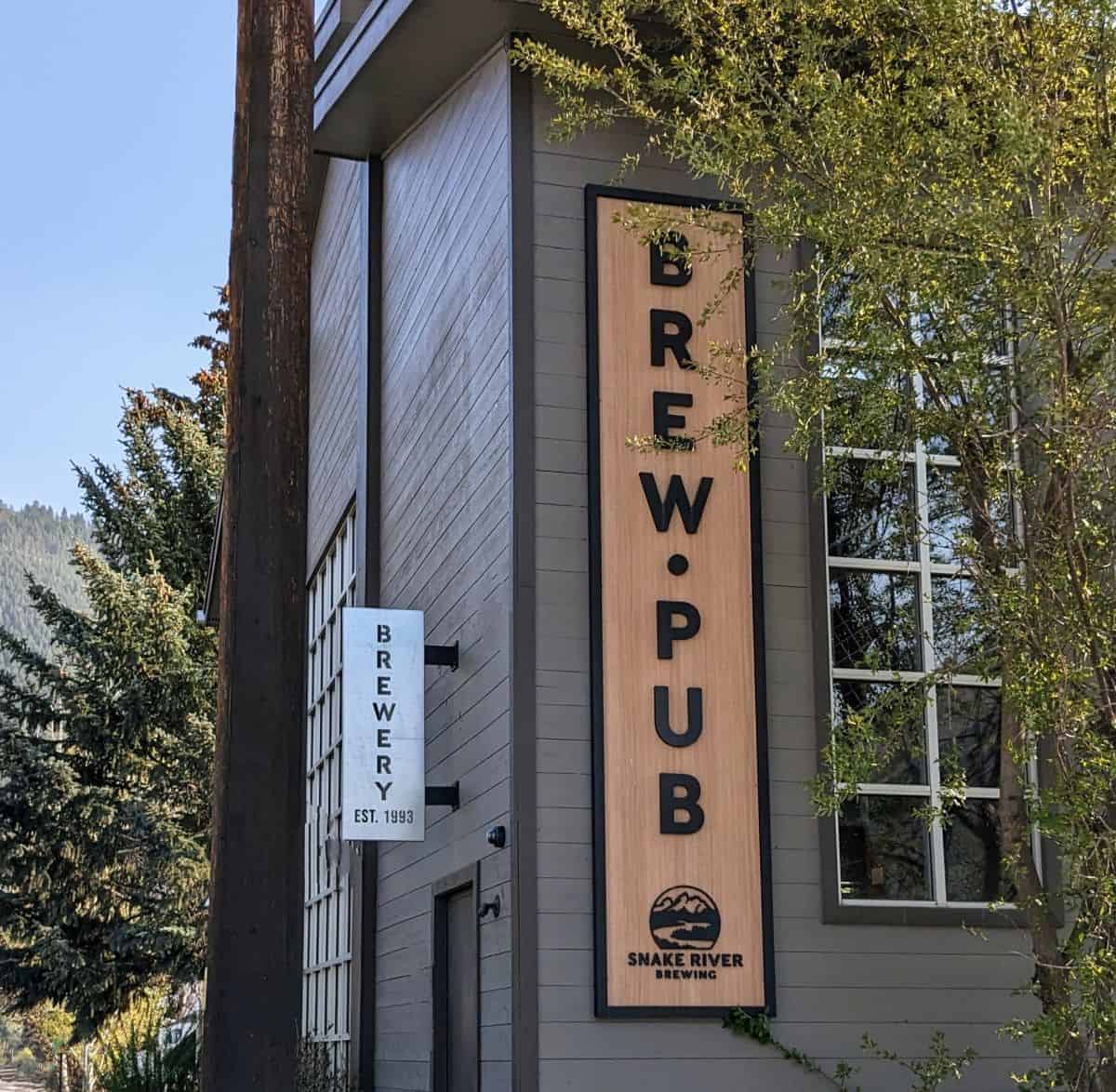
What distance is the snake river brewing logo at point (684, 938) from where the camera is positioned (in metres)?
8.04

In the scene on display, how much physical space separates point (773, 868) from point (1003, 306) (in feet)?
10.1

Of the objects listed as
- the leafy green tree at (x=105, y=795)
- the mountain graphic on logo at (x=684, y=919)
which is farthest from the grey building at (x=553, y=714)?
the leafy green tree at (x=105, y=795)

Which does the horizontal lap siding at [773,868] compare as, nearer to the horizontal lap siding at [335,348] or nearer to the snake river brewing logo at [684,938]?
the snake river brewing logo at [684,938]

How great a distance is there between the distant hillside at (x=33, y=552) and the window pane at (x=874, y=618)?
477ft

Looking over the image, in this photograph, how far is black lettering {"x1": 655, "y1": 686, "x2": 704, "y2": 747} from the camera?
329 inches

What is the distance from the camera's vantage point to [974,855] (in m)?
8.70

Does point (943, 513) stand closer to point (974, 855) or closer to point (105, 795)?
point (974, 855)

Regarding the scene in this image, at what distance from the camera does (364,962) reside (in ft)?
37.3

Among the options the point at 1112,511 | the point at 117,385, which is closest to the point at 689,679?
the point at 1112,511

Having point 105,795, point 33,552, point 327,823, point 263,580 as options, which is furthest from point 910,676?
point 33,552

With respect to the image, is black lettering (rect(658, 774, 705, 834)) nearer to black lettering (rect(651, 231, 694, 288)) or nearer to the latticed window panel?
black lettering (rect(651, 231, 694, 288))

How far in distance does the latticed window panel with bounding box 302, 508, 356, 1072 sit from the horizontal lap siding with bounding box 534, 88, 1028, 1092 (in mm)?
4275

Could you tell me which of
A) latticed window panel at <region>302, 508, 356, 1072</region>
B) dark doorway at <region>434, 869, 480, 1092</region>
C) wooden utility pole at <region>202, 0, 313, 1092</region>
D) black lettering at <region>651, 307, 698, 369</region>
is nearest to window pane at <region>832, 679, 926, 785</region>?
black lettering at <region>651, 307, 698, 369</region>

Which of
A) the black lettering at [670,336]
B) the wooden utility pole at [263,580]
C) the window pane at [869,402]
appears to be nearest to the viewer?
the wooden utility pole at [263,580]
